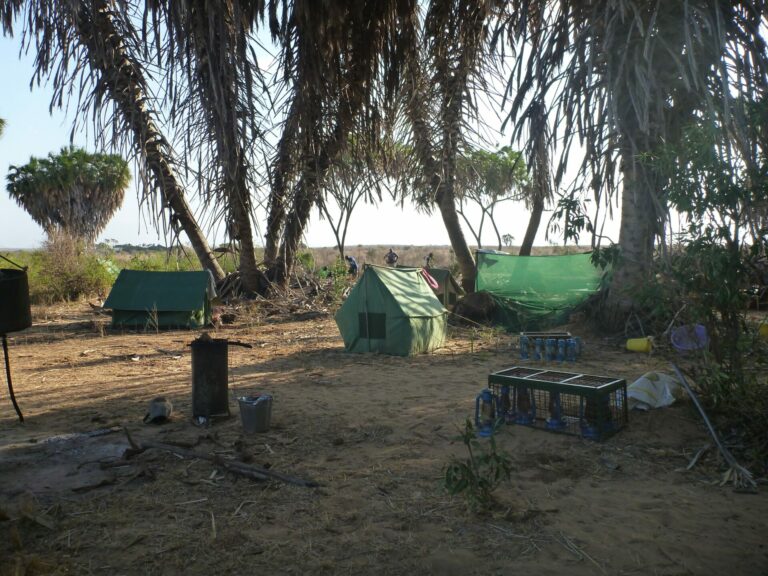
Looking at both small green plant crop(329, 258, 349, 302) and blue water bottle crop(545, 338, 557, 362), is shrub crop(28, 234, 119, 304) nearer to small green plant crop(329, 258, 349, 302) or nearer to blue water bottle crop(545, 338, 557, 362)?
small green plant crop(329, 258, 349, 302)

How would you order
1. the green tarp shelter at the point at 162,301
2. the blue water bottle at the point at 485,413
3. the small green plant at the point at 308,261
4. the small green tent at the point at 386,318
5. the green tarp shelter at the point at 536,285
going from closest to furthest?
1. the blue water bottle at the point at 485,413
2. the small green tent at the point at 386,318
3. the green tarp shelter at the point at 536,285
4. the green tarp shelter at the point at 162,301
5. the small green plant at the point at 308,261

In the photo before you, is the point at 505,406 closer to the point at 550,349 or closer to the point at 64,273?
the point at 550,349

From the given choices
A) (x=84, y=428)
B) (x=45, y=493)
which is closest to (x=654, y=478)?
(x=45, y=493)

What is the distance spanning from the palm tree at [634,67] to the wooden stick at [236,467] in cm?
393

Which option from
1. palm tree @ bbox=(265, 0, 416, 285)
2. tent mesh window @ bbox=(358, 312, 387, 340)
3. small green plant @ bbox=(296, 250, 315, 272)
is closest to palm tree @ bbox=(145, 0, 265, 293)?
palm tree @ bbox=(265, 0, 416, 285)

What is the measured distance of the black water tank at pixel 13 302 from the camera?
15.0 ft

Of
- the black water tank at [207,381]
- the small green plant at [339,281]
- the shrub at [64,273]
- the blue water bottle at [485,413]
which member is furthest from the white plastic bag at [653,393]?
the shrub at [64,273]

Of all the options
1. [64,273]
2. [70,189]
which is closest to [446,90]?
[64,273]

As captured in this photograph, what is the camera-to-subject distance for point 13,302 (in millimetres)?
4633

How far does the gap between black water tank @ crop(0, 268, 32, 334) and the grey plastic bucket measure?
1905 mm

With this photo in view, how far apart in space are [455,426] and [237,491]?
6.51ft

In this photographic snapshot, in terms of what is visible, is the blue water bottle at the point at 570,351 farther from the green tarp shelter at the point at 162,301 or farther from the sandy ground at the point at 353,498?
the green tarp shelter at the point at 162,301

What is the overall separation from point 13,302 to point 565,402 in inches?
183

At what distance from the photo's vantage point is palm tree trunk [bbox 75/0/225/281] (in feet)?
32.7
